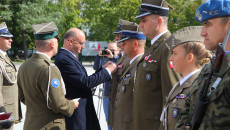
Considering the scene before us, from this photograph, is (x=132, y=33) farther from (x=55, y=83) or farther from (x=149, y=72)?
(x=55, y=83)

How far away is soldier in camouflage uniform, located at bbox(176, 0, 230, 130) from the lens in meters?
1.33

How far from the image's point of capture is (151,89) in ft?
9.11

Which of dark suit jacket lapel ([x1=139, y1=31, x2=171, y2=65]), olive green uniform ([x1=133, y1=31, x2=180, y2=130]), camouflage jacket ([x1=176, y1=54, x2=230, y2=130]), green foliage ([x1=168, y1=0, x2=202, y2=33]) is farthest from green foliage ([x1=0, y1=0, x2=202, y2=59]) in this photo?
camouflage jacket ([x1=176, y1=54, x2=230, y2=130])

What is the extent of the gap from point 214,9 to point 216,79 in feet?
1.43

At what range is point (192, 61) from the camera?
85.1 inches

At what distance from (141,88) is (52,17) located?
3273 centimetres

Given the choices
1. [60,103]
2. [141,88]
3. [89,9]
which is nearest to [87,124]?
[60,103]

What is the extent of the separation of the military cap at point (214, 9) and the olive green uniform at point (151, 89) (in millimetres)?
1067

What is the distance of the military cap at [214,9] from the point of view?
1.48 m

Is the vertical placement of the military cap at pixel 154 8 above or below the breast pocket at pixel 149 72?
above

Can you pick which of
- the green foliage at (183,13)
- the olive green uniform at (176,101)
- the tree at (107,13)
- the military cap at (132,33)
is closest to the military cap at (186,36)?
the olive green uniform at (176,101)

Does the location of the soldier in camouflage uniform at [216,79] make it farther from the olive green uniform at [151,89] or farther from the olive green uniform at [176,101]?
the olive green uniform at [151,89]

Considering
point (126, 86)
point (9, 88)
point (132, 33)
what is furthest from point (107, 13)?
point (126, 86)

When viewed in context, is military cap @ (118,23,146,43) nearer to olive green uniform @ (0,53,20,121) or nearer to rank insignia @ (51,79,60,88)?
rank insignia @ (51,79,60,88)
